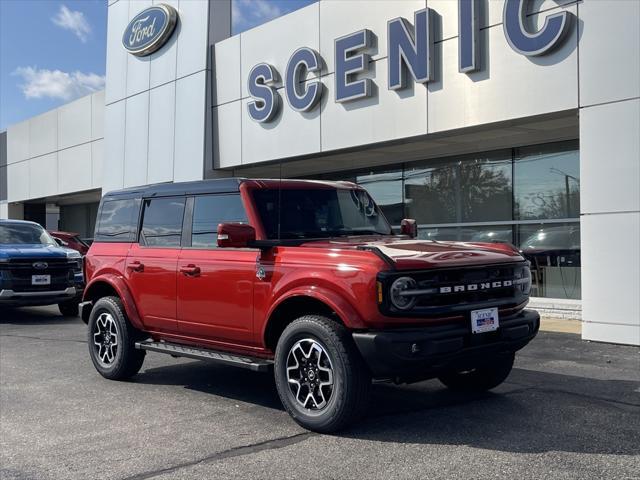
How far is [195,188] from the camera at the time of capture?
651 centimetres

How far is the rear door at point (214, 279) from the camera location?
5.68 meters

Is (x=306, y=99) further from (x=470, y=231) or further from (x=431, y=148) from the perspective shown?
(x=470, y=231)

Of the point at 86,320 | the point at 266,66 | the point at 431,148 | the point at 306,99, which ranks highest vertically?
the point at 266,66

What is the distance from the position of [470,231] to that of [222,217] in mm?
8722

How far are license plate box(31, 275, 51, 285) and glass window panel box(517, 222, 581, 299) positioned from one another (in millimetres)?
8716

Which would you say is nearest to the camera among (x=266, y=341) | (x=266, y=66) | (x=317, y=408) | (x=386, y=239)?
(x=317, y=408)

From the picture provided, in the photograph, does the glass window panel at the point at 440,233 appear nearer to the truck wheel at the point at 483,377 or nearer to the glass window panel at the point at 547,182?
the glass window panel at the point at 547,182

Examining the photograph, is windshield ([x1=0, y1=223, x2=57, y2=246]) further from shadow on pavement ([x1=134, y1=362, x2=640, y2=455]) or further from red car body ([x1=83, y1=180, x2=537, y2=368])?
shadow on pavement ([x1=134, y1=362, x2=640, y2=455])

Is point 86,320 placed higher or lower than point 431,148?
lower

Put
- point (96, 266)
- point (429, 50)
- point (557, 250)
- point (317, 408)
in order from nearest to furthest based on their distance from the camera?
point (317, 408) → point (96, 266) → point (429, 50) → point (557, 250)

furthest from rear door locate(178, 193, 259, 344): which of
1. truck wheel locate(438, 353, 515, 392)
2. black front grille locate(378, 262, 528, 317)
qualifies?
truck wheel locate(438, 353, 515, 392)

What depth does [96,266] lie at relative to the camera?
7398mm

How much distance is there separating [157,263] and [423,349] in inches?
119

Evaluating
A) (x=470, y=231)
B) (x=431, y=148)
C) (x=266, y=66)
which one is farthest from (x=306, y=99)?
(x=470, y=231)
